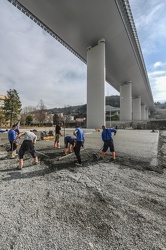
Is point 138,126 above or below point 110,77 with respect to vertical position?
below

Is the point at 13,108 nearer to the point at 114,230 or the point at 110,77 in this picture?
the point at 110,77

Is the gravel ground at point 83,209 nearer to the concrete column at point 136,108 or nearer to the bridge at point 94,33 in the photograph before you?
the bridge at point 94,33

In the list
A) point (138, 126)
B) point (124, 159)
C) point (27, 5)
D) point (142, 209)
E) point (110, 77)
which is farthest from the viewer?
point (110, 77)

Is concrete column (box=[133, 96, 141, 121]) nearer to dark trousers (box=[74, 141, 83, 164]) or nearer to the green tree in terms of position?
the green tree

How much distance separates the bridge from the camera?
19938 mm

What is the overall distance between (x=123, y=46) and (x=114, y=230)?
3491cm

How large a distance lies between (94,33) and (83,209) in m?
30.9

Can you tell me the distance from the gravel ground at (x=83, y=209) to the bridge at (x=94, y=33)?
24.2 m

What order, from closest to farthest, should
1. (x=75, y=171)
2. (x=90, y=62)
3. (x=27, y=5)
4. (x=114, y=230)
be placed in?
(x=114, y=230)
(x=75, y=171)
(x=27, y=5)
(x=90, y=62)

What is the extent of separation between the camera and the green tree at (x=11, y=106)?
4091 cm

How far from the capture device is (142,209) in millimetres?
2758

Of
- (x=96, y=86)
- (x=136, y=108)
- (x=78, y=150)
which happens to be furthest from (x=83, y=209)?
(x=136, y=108)

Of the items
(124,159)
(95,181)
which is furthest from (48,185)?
(124,159)

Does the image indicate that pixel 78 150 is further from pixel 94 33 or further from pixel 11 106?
pixel 11 106
